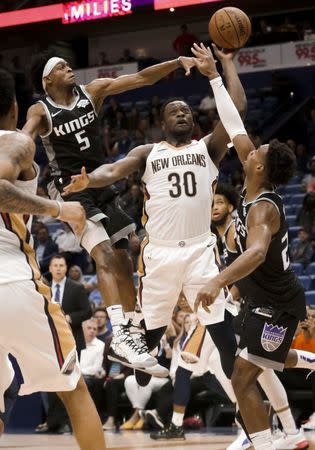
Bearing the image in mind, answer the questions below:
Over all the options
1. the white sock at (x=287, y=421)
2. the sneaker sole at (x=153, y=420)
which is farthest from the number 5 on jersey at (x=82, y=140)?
the sneaker sole at (x=153, y=420)

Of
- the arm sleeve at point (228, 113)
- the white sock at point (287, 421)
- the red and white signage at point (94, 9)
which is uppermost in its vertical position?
the red and white signage at point (94, 9)

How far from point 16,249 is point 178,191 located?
72.7 inches

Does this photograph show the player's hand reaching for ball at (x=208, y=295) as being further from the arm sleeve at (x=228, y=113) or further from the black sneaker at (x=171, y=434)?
the black sneaker at (x=171, y=434)

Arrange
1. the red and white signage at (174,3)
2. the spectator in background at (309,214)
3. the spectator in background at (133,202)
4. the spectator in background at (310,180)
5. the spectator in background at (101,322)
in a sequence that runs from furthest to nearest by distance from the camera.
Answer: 1. the red and white signage at (174,3)
2. the spectator in background at (133,202)
3. the spectator in background at (310,180)
4. the spectator in background at (309,214)
5. the spectator in background at (101,322)

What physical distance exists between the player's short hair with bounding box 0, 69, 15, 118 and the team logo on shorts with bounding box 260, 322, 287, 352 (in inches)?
97.5

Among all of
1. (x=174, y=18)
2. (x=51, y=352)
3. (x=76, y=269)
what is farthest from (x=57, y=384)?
(x=174, y=18)

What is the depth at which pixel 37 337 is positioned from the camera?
16.7 feet

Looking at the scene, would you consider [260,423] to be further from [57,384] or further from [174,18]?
[174,18]

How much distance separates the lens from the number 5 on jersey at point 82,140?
22.1 ft

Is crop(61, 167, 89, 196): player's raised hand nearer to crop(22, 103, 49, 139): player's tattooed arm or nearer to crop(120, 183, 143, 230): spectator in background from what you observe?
crop(22, 103, 49, 139): player's tattooed arm

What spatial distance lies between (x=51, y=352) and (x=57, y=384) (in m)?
0.18

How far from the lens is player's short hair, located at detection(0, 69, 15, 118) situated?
515 centimetres

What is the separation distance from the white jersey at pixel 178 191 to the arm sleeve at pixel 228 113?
0.26 metres

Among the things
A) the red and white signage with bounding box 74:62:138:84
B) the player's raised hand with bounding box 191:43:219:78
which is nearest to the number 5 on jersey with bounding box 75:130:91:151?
the player's raised hand with bounding box 191:43:219:78
